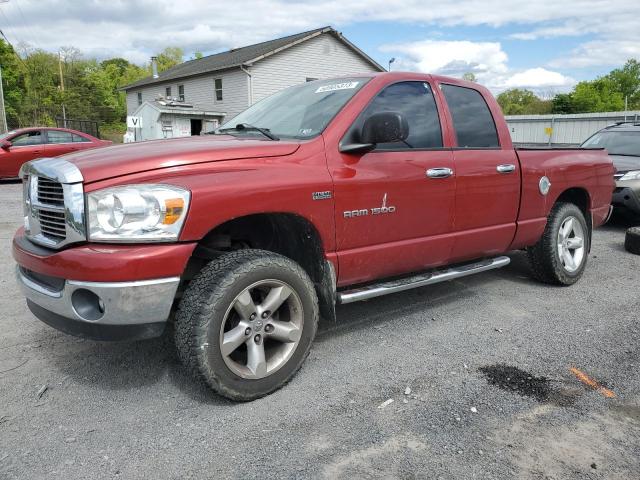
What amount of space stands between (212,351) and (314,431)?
2.22 ft

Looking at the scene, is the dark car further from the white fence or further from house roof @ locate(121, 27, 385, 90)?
house roof @ locate(121, 27, 385, 90)

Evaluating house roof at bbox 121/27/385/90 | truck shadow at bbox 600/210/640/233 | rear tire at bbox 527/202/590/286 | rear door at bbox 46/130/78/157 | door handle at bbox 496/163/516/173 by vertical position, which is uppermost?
house roof at bbox 121/27/385/90

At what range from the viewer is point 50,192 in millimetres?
2904

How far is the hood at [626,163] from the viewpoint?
8.33 metres

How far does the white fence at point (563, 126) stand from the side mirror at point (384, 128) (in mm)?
20238

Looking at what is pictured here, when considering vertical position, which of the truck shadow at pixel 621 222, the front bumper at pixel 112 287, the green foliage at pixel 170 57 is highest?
the green foliage at pixel 170 57

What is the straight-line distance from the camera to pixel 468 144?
431 cm

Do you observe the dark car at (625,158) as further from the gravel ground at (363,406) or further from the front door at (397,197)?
the front door at (397,197)

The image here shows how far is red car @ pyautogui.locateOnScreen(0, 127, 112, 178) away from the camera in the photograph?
13.9m

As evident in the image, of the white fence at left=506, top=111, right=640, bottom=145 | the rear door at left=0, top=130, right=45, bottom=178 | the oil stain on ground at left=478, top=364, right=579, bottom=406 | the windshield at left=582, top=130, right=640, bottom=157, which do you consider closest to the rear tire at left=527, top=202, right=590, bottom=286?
the oil stain on ground at left=478, top=364, right=579, bottom=406

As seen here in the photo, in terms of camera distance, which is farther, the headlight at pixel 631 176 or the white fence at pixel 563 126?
the white fence at pixel 563 126

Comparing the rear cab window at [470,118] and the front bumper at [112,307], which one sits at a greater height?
the rear cab window at [470,118]

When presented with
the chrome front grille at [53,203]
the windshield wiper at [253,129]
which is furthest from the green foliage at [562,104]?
the chrome front grille at [53,203]

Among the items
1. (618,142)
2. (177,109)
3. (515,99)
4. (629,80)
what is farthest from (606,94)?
(618,142)
